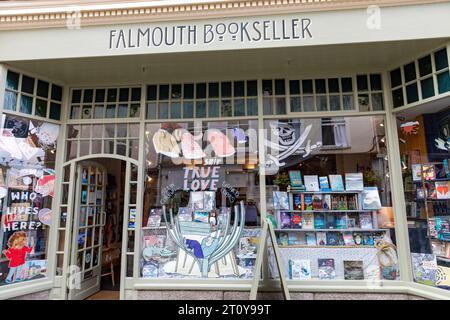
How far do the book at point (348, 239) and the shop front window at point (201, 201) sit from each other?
135 centimetres

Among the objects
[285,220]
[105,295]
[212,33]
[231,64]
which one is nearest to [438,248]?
[285,220]

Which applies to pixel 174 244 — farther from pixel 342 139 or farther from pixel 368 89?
pixel 368 89

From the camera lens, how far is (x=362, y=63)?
457 centimetres

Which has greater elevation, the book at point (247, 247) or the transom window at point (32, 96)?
the transom window at point (32, 96)

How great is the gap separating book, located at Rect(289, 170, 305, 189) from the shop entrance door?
351cm

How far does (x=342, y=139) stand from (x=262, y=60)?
1768 millimetres

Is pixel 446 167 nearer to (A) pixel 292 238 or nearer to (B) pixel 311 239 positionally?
(B) pixel 311 239

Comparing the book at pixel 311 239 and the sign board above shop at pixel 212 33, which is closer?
the sign board above shop at pixel 212 33

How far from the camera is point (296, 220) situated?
4.64 meters

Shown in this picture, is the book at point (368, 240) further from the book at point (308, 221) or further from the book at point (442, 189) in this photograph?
the book at point (442, 189)

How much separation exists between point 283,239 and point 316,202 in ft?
2.55

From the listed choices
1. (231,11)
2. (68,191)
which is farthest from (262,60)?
(68,191)

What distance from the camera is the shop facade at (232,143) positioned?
4152 millimetres

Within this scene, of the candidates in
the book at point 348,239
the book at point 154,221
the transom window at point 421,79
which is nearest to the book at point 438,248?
the book at point 348,239
